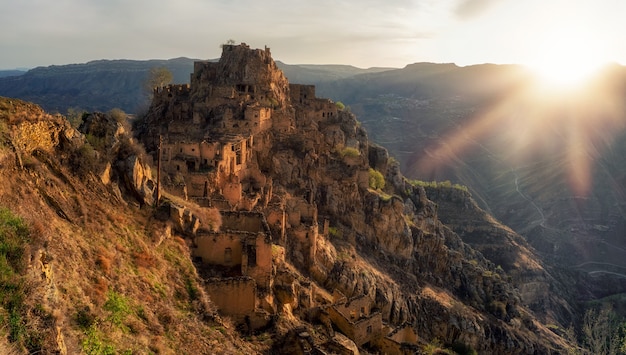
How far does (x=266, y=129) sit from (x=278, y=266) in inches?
1020

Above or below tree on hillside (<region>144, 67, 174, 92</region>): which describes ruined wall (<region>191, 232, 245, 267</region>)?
below

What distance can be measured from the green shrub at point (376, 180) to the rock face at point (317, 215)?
350 millimetres

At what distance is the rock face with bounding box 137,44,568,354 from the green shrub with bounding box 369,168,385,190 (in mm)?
350

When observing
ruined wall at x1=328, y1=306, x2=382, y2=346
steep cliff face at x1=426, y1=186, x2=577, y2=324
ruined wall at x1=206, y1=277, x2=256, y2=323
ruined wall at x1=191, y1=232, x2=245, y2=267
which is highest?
ruined wall at x1=191, y1=232, x2=245, y2=267

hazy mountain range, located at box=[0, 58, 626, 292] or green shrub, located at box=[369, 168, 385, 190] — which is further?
hazy mountain range, located at box=[0, 58, 626, 292]

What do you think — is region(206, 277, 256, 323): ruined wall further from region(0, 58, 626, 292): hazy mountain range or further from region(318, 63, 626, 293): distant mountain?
region(318, 63, 626, 293): distant mountain

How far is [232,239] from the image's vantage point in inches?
864

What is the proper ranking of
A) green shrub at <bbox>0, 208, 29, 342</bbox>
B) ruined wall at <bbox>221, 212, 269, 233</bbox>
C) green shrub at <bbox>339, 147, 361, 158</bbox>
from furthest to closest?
green shrub at <bbox>339, 147, 361, 158</bbox>, ruined wall at <bbox>221, 212, 269, 233</bbox>, green shrub at <bbox>0, 208, 29, 342</bbox>

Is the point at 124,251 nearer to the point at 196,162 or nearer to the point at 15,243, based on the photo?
the point at 15,243

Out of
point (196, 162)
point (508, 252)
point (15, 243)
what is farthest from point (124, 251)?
point (508, 252)

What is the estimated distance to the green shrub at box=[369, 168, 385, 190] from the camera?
197ft

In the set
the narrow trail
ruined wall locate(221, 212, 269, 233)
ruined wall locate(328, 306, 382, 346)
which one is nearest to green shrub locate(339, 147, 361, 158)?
ruined wall locate(328, 306, 382, 346)

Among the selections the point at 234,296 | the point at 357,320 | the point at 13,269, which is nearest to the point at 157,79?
the point at 357,320

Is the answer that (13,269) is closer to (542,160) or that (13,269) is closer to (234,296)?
(234,296)
